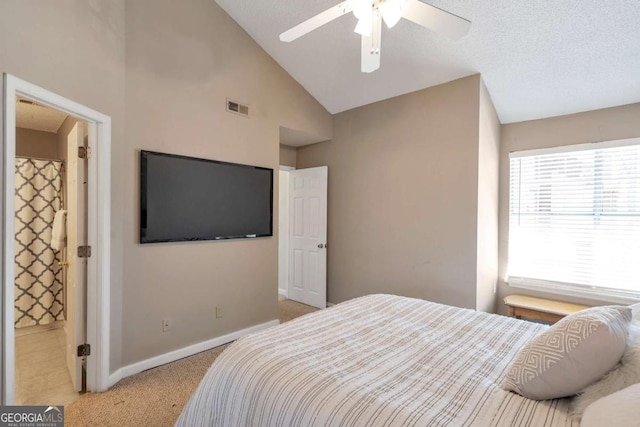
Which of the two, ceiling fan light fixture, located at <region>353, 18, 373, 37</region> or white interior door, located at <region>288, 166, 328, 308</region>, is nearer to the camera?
ceiling fan light fixture, located at <region>353, 18, 373, 37</region>

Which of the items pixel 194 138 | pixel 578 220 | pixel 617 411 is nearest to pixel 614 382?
pixel 617 411

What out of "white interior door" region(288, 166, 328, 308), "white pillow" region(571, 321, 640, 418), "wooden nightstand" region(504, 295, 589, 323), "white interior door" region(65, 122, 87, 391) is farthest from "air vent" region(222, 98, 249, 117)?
"wooden nightstand" region(504, 295, 589, 323)

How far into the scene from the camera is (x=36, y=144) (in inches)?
155

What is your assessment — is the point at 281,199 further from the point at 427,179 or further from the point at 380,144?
the point at 427,179

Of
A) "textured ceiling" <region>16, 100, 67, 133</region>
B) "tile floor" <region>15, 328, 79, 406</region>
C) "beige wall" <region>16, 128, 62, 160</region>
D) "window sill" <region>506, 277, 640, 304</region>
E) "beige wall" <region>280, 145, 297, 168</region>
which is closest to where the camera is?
"tile floor" <region>15, 328, 79, 406</region>

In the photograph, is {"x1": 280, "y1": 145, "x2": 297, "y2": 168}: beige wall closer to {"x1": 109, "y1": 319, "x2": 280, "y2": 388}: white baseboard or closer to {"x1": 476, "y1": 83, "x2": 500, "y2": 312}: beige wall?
{"x1": 109, "y1": 319, "x2": 280, "y2": 388}: white baseboard

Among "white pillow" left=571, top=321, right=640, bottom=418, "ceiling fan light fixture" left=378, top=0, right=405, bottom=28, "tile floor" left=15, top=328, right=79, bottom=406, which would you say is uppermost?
"ceiling fan light fixture" left=378, top=0, right=405, bottom=28

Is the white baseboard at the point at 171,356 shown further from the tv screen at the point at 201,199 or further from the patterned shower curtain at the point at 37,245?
the patterned shower curtain at the point at 37,245

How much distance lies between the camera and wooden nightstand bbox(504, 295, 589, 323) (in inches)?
117

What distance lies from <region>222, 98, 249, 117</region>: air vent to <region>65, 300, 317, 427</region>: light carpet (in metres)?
2.47

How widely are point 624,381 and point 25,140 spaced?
18.7 feet

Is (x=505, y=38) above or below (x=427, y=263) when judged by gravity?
above

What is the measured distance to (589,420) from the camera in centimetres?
85

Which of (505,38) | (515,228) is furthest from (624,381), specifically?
(515,228)
